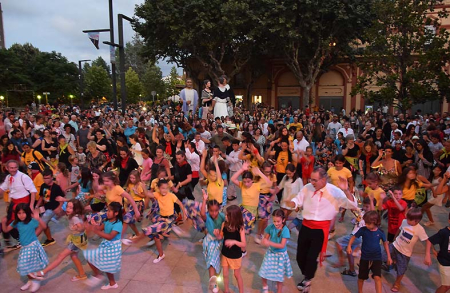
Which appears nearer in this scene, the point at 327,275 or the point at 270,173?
the point at 327,275

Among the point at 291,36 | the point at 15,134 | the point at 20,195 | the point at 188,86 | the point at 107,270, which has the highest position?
the point at 291,36

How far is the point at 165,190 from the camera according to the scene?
5.40 metres

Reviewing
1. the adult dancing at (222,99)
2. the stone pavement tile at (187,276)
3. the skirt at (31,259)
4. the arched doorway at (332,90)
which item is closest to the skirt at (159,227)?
the stone pavement tile at (187,276)

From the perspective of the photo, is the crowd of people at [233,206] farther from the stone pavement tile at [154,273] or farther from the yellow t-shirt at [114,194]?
the stone pavement tile at [154,273]

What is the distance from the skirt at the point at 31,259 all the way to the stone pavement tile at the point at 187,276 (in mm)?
1754

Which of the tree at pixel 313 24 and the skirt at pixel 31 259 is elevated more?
the tree at pixel 313 24

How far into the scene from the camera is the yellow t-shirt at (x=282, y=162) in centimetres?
778

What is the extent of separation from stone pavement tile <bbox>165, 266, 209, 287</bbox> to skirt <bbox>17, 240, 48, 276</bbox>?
5.75ft

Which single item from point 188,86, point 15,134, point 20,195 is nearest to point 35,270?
point 20,195

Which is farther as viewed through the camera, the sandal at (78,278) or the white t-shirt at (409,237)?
the sandal at (78,278)

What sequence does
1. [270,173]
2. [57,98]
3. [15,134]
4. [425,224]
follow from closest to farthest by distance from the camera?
1. [270,173]
2. [425,224]
3. [15,134]
4. [57,98]

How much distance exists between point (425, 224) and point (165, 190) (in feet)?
17.2

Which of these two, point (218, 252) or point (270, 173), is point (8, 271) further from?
point (270, 173)

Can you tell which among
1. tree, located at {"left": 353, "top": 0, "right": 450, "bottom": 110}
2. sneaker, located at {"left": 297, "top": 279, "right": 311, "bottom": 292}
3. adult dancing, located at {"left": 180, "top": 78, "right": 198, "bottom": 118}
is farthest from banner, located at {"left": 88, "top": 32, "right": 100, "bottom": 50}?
sneaker, located at {"left": 297, "top": 279, "right": 311, "bottom": 292}
